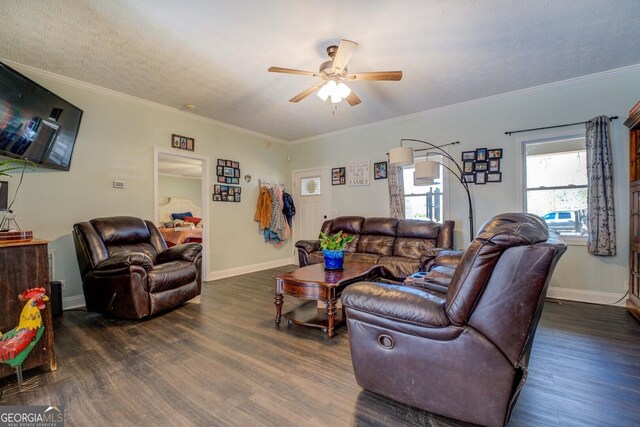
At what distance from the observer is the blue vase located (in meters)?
2.96

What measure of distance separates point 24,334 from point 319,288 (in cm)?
194

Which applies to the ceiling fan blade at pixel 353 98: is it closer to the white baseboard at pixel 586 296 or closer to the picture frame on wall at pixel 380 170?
the picture frame on wall at pixel 380 170

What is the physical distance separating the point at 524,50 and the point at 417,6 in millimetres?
1402

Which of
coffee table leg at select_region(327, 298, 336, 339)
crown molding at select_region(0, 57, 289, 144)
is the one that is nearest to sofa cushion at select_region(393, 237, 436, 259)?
coffee table leg at select_region(327, 298, 336, 339)

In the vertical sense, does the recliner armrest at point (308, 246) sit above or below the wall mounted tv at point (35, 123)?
below

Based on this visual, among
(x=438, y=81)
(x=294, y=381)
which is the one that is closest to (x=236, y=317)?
(x=294, y=381)

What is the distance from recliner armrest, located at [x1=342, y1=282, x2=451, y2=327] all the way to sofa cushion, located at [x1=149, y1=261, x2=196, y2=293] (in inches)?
88.3

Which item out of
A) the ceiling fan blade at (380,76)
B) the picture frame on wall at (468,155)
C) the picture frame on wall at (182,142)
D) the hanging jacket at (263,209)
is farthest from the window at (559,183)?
the picture frame on wall at (182,142)

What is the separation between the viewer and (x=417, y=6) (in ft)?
7.22

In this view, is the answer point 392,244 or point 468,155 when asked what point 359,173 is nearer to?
point 392,244

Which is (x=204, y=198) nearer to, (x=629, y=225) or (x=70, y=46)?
(x=70, y=46)

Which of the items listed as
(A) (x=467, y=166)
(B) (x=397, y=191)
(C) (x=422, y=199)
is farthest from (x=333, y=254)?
(A) (x=467, y=166)

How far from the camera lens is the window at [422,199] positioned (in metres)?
4.56

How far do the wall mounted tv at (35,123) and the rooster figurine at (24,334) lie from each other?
1621mm
